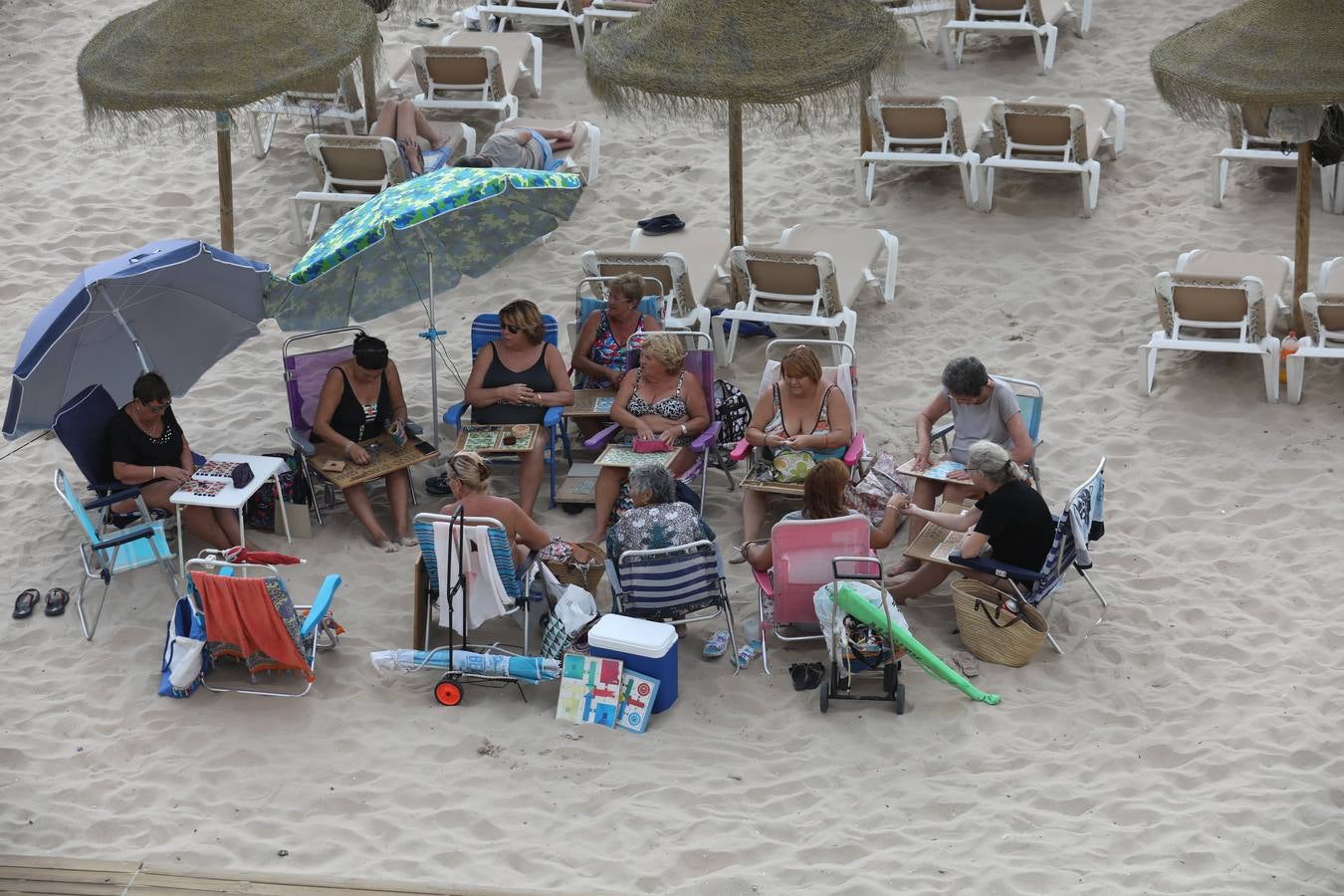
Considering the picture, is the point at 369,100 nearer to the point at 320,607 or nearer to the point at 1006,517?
the point at 320,607

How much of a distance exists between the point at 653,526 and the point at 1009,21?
26.6 feet

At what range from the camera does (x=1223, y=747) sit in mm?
6766

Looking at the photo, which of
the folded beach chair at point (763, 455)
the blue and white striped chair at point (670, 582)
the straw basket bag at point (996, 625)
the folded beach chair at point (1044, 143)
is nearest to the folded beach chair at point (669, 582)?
the blue and white striped chair at point (670, 582)

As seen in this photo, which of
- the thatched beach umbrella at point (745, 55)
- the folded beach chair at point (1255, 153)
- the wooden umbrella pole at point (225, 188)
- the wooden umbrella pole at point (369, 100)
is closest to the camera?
the thatched beach umbrella at point (745, 55)

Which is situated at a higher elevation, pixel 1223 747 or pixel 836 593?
pixel 836 593

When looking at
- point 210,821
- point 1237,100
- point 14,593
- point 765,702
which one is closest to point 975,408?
point 765,702

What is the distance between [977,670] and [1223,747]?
111cm

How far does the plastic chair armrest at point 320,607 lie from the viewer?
720cm

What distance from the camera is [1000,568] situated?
7.26m

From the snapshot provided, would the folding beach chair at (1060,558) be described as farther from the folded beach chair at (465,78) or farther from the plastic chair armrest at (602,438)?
the folded beach chair at (465,78)

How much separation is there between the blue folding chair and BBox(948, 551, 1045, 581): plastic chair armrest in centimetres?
246

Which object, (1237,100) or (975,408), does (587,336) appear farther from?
(1237,100)

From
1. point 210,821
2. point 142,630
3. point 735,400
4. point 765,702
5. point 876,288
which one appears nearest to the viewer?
point 210,821

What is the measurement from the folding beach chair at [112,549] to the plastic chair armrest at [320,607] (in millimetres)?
1054
